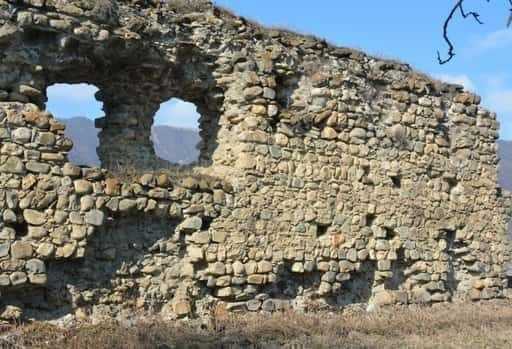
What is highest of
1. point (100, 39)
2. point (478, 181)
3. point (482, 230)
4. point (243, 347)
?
point (100, 39)

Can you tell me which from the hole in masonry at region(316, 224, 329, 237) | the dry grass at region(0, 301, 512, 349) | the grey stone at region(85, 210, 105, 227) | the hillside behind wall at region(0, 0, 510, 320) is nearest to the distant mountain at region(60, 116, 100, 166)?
the hillside behind wall at region(0, 0, 510, 320)

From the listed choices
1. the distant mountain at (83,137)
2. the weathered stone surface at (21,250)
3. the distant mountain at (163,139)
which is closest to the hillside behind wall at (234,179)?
the weathered stone surface at (21,250)

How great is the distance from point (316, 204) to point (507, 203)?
15.0 feet

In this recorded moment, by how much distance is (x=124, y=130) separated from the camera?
930cm

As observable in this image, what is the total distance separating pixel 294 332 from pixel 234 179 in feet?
7.75

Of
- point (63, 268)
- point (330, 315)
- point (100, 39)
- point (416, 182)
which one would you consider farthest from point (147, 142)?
point (416, 182)

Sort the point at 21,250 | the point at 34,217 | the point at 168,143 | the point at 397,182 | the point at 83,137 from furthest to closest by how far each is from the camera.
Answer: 1. the point at 168,143
2. the point at 83,137
3. the point at 397,182
4. the point at 34,217
5. the point at 21,250

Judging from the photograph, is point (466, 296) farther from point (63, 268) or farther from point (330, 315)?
point (63, 268)

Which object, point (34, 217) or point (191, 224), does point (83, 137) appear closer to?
point (191, 224)

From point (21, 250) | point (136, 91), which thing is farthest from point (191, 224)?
point (21, 250)

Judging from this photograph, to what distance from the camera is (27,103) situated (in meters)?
7.82

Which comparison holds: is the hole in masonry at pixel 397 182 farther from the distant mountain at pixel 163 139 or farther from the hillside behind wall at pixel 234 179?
the distant mountain at pixel 163 139

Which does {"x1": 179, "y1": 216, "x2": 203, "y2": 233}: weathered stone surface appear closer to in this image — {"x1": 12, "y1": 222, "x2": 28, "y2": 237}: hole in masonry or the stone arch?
the stone arch

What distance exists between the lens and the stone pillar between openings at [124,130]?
9.30 metres
